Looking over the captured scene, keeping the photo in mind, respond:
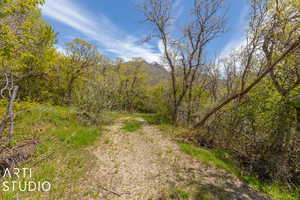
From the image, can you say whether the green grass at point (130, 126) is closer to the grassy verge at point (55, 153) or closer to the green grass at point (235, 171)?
the grassy verge at point (55, 153)

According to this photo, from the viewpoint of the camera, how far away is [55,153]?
4016mm

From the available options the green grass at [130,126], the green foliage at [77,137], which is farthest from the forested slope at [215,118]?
the green grass at [130,126]

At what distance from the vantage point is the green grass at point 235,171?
354 cm

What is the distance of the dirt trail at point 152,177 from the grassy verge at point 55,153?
395 millimetres

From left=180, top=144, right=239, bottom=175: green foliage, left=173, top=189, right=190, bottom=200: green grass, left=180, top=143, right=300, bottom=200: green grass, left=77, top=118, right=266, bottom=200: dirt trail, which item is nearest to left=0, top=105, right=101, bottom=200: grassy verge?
left=77, top=118, right=266, bottom=200: dirt trail

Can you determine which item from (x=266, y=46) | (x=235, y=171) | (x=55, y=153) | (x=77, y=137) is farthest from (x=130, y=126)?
(x=266, y=46)

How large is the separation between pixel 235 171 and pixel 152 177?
311cm

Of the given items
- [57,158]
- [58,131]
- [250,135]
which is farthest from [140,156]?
[250,135]

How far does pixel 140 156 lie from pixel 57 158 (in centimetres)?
289

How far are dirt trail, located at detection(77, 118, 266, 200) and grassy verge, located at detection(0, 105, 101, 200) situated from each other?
40 centimetres

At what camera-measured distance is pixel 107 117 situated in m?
8.01

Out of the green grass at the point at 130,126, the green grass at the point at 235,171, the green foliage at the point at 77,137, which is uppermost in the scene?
the green foliage at the point at 77,137

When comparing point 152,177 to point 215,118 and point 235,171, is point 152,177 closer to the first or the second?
point 235,171

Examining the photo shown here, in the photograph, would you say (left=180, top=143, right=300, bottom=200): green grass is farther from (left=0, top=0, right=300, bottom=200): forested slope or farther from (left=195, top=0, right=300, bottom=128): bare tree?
(left=195, top=0, right=300, bottom=128): bare tree
